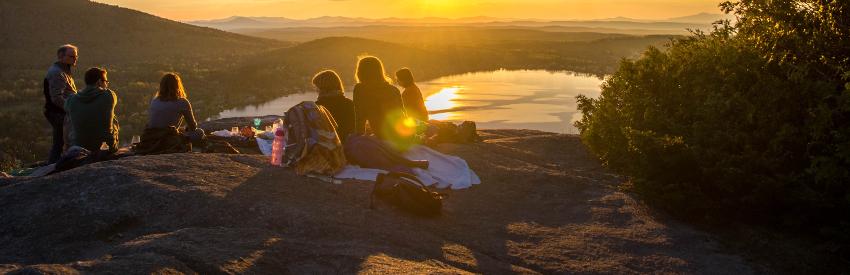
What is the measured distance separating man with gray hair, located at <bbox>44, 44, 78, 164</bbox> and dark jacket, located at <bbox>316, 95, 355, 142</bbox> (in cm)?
442

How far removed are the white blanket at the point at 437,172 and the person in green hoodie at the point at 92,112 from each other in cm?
392

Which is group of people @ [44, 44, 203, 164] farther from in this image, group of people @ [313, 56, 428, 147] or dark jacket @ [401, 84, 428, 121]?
dark jacket @ [401, 84, 428, 121]

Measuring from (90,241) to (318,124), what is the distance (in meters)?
3.52

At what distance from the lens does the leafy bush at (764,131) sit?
25.4 feet

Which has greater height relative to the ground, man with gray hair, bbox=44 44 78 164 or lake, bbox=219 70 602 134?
man with gray hair, bbox=44 44 78 164

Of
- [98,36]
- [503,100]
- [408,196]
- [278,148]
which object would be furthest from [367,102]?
[98,36]

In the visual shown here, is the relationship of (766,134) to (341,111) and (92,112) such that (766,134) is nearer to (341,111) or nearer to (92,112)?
(341,111)

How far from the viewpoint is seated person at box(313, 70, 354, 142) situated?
949cm

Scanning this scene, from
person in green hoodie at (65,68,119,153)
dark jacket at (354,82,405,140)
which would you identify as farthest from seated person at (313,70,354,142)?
person in green hoodie at (65,68,119,153)

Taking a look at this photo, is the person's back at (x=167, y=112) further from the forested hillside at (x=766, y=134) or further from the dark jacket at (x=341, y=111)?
the forested hillside at (x=766, y=134)

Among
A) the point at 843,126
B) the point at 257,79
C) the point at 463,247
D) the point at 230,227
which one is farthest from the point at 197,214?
the point at 257,79

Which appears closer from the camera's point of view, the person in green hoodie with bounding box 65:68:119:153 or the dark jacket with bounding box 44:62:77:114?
the person in green hoodie with bounding box 65:68:119:153

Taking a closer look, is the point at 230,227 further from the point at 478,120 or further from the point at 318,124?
the point at 478,120

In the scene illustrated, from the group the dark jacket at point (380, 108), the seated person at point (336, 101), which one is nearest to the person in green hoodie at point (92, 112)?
the seated person at point (336, 101)
